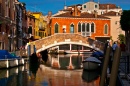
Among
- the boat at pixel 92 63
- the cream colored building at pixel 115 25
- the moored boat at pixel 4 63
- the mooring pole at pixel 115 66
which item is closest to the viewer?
the mooring pole at pixel 115 66

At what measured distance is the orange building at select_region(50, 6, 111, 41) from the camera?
4083 centimetres

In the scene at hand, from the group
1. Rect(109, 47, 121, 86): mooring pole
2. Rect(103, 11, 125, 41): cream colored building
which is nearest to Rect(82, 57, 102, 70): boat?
Rect(109, 47, 121, 86): mooring pole

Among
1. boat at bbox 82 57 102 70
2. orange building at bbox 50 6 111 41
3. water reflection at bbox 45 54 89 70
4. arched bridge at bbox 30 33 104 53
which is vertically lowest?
water reflection at bbox 45 54 89 70

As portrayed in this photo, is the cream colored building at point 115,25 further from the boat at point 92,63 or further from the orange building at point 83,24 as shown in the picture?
the boat at point 92,63

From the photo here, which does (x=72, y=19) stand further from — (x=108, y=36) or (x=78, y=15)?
(x=108, y=36)

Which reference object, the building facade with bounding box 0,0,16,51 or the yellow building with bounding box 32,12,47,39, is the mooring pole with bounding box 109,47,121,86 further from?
the yellow building with bounding box 32,12,47,39

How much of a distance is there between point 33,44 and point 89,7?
26.2 meters

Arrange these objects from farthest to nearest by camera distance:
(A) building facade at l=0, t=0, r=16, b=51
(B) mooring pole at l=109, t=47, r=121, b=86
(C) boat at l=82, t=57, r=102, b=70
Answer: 1. (A) building facade at l=0, t=0, r=16, b=51
2. (C) boat at l=82, t=57, r=102, b=70
3. (B) mooring pole at l=109, t=47, r=121, b=86

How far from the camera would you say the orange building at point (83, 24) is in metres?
40.8

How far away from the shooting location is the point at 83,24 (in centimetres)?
4138

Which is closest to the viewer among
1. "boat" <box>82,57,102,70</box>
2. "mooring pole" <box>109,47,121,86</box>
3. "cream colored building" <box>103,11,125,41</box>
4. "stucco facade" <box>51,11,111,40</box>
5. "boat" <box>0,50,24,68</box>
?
"mooring pole" <box>109,47,121,86</box>

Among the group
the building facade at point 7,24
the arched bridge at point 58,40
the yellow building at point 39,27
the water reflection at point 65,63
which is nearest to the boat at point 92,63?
the water reflection at point 65,63

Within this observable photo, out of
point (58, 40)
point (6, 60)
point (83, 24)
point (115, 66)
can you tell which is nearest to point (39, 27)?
point (83, 24)

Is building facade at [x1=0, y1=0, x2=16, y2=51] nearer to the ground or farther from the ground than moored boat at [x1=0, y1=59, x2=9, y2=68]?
farther from the ground
